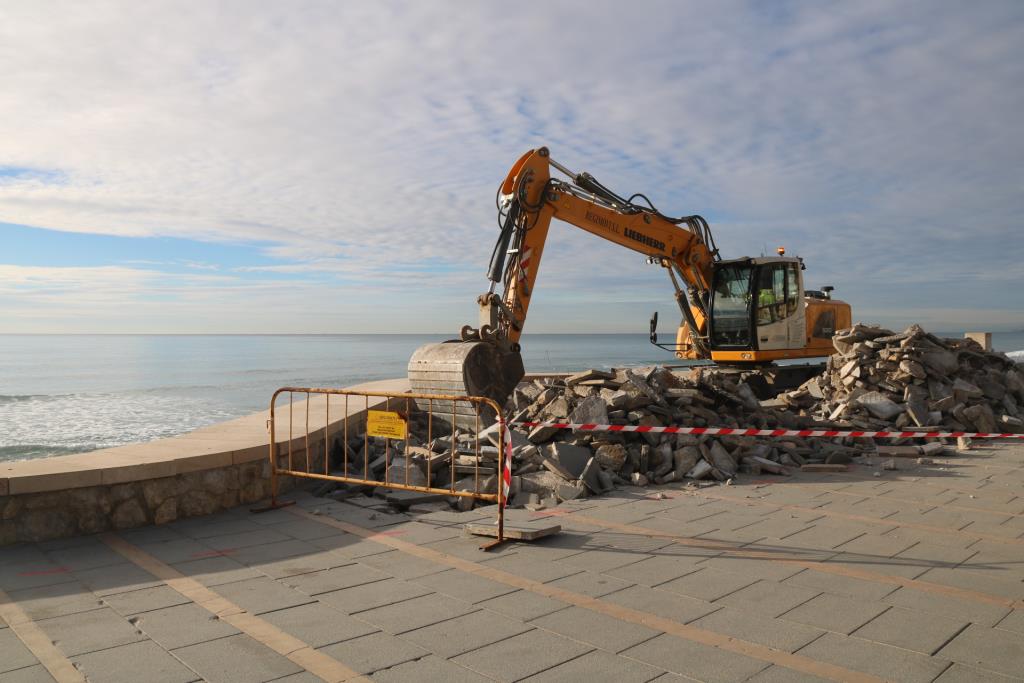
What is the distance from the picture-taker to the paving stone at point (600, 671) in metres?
3.68

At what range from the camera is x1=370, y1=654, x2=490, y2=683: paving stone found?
3698mm

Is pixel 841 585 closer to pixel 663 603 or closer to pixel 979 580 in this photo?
pixel 979 580

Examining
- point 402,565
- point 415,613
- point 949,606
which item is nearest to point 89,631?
point 415,613

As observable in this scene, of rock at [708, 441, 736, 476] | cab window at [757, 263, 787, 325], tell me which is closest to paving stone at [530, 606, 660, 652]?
rock at [708, 441, 736, 476]

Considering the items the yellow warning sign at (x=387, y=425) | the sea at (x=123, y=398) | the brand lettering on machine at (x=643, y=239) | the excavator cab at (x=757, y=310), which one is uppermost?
the brand lettering on machine at (x=643, y=239)

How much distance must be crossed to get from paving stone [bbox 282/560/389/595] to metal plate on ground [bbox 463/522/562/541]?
1115mm

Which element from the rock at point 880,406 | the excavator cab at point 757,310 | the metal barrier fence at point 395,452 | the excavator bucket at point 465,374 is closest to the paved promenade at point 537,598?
the metal barrier fence at point 395,452

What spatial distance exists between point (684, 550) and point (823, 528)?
1.60 m

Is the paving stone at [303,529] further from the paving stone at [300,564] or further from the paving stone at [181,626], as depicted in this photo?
the paving stone at [181,626]

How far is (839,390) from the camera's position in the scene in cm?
1504

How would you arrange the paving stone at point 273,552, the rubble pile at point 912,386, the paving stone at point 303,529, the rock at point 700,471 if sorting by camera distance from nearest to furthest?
1. the paving stone at point 273,552
2. the paving stone at point 303,529
3. the rock at point 700,471
4. the rubble pile at point 912,386

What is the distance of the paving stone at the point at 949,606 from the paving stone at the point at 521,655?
88.5 inches

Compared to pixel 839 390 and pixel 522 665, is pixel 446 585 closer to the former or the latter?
pixel 522 665

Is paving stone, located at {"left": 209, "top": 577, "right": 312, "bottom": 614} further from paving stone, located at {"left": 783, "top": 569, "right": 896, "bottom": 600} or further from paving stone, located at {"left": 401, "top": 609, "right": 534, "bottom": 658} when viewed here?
paving stone, located at {"left": 783, "top": 569, "right": 896, "bottom": 600}
